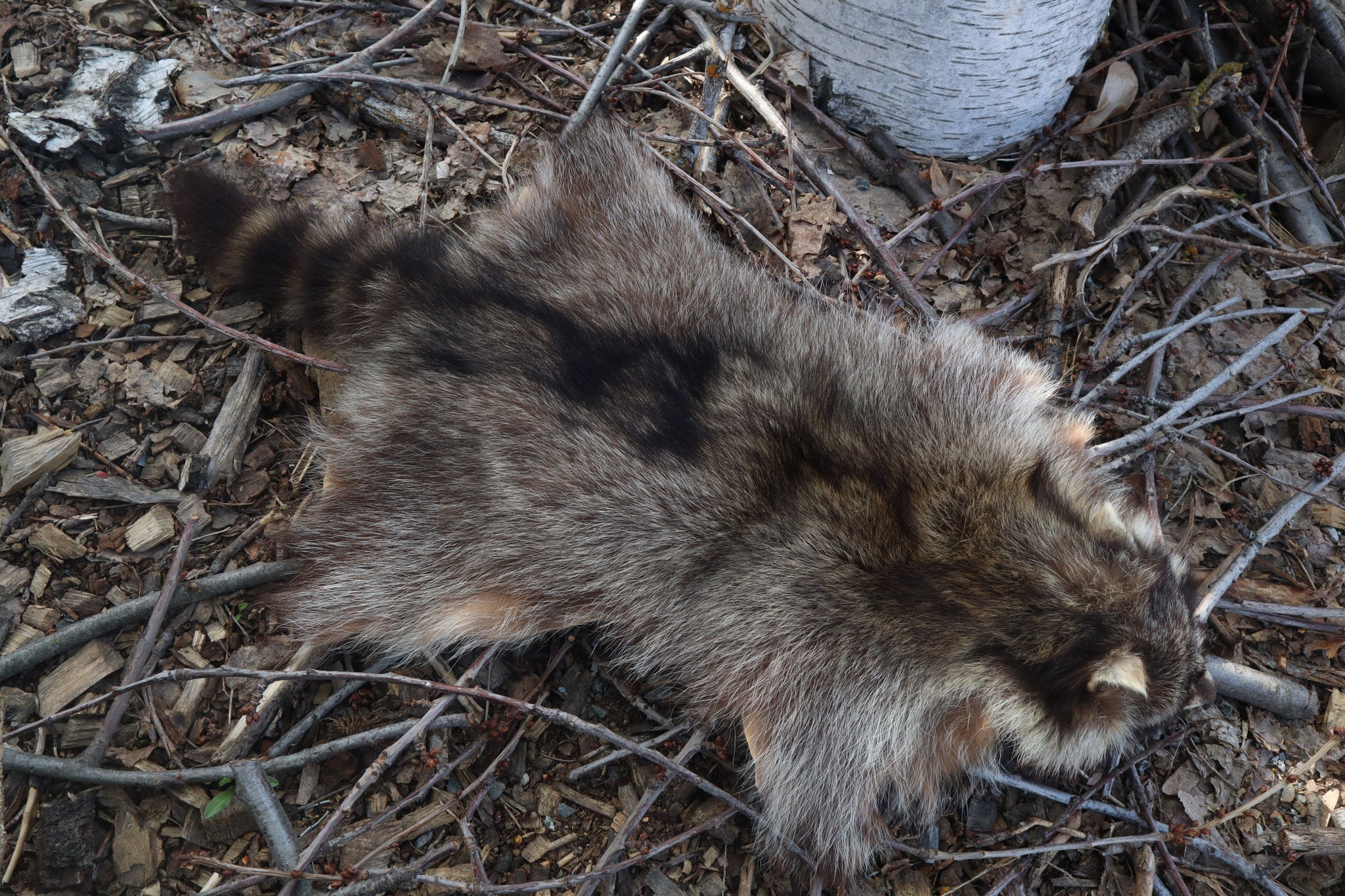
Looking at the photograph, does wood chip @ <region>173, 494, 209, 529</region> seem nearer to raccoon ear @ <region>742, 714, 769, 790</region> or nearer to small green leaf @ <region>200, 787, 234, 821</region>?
small green leaf @ <region>200, 787, 234, 821</region>

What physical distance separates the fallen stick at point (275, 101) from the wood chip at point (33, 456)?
4.33 ft

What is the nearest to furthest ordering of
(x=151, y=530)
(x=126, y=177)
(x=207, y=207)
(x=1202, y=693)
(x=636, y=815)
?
(x=636, y=815)
(x=1202, y=693)
(x=151, y=530)
(x=207, y=207)
(x=126, y=177)

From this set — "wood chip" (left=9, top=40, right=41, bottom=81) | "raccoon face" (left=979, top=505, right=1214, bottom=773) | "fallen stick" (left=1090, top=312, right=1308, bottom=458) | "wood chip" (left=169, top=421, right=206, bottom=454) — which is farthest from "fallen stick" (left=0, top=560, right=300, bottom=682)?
"fallen stick" (left=1090, top=312, right=1308, bottom=458)

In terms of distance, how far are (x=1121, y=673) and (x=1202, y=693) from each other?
620 mm

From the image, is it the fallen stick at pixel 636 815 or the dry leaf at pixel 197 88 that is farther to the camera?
the dry leaf at pixel 197 88

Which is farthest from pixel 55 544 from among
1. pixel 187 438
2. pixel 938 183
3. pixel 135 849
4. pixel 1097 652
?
pixel 938 183

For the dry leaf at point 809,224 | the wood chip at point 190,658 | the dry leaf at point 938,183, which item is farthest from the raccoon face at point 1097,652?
the wood chip at point 190,658

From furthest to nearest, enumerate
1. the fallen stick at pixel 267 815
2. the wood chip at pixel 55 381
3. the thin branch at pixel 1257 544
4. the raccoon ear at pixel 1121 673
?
the wood chip at pixel 55 381 < the thin branch at pixel 1257 544 < the fallen stick at pixel 267 815 < the raccoon ear at pixel 1121 673

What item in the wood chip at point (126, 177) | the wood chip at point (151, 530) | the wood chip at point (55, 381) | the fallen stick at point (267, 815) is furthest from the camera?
the wood chip at point (126, 177)

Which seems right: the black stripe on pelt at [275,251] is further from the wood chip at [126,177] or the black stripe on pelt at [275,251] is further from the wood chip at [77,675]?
the wood chip at [77,675]

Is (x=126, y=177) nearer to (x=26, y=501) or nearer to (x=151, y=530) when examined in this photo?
(x=26, y=501)

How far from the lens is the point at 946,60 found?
3.58 m

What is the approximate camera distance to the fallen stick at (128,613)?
10.0 ft

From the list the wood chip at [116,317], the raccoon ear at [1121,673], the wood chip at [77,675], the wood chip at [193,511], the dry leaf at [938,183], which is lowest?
the wood chip at [77,675]
